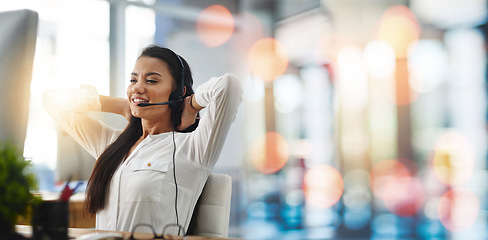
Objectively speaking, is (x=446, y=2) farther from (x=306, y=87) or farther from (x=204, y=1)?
(x=204, y=1)

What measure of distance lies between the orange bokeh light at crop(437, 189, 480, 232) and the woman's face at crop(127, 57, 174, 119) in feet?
8.99

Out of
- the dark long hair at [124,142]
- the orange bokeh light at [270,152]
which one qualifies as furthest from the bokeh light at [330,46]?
the dark long hair at [124,142]

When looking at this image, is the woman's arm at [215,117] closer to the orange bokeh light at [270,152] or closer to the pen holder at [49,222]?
the pen holder at [49,222]

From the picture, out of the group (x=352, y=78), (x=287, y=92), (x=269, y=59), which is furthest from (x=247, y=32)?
(x=352, y=78)

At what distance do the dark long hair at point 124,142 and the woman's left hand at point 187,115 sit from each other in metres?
0.01

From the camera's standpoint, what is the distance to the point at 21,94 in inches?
38.9

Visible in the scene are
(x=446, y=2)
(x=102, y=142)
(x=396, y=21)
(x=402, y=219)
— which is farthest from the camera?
(x=396, y=21)

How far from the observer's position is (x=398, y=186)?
3.47 meters

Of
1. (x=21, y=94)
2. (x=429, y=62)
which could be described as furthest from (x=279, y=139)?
(x=21, y=94)

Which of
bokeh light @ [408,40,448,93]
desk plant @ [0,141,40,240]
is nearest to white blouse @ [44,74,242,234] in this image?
desk plant @ [0,141,40,240]

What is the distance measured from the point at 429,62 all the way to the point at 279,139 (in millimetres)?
1577

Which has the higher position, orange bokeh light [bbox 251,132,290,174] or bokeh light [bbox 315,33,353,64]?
bokeh light [bbox 315,33,353,64]

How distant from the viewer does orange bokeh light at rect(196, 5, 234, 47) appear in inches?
99.9

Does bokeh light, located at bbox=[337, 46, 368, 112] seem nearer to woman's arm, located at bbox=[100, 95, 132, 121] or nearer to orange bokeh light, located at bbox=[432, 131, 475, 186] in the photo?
orange bokeh light, located at bbox=[432, 131, 475, 186]
